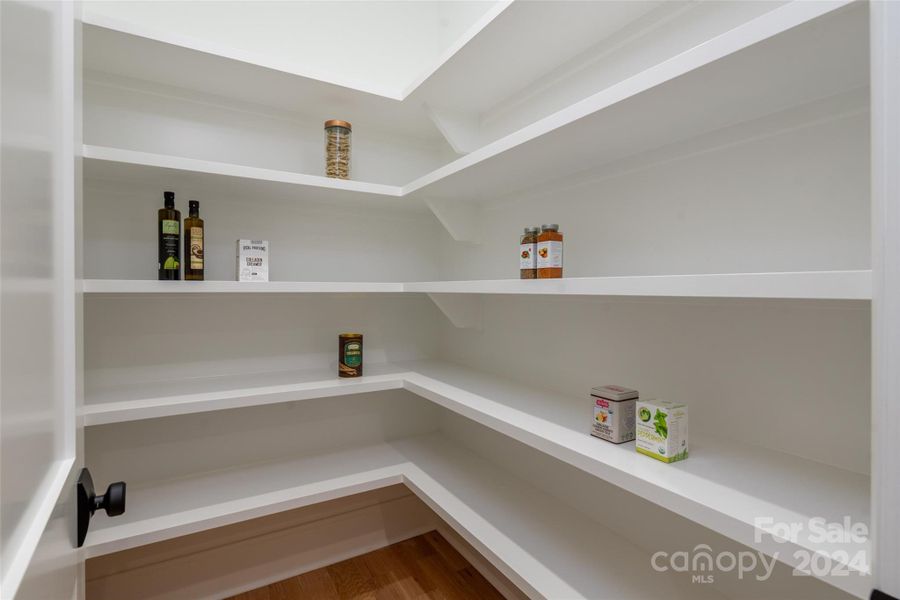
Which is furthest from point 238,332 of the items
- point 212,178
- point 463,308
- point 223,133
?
point 463,308

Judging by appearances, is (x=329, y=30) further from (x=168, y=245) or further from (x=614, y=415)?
(x=614, y=415)

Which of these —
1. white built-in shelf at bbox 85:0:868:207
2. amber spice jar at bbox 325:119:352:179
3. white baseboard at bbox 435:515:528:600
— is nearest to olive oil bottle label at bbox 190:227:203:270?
white built-in shelf at bbox 85:0:868:207

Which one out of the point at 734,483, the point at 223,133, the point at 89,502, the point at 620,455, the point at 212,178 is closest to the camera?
the point at 89,502

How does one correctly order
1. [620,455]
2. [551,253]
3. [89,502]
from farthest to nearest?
[551,253] → [620,455] → [89,502]

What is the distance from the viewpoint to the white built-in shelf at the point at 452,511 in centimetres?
105

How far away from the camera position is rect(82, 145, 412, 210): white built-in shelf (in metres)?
1.24

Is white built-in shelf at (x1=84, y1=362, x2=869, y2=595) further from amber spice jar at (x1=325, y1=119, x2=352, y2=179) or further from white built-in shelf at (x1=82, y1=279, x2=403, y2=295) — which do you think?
amber spice jar at (x1=325, y1=119, x2=352, y2=179)

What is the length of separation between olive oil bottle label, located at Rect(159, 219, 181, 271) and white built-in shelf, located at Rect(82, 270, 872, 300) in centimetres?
6

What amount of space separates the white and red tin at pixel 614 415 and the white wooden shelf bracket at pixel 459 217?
0.93m

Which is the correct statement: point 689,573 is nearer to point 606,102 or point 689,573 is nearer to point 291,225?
point 606,102

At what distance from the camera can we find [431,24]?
6.79 feet

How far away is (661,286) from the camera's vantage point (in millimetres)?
753

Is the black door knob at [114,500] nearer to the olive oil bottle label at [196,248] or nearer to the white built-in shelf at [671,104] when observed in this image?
the olive oil bottle label at [196,248]

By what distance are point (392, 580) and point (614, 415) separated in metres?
1.23
